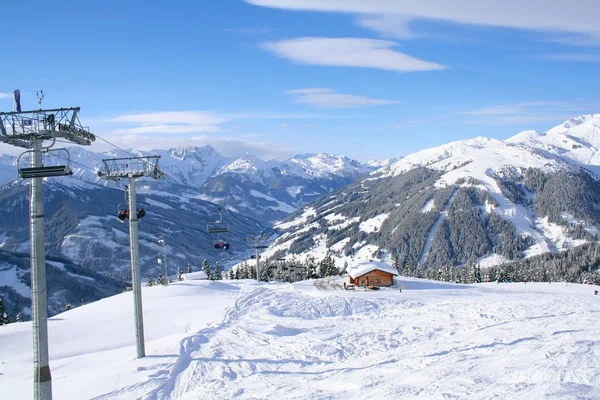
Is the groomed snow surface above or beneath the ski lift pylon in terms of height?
beneath

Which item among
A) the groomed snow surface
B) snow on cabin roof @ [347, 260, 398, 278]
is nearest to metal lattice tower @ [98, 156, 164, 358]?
the groomed snow surface

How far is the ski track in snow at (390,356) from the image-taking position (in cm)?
1432

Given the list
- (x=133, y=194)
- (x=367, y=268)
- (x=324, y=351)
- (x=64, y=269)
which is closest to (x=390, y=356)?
(x=324, y=351)

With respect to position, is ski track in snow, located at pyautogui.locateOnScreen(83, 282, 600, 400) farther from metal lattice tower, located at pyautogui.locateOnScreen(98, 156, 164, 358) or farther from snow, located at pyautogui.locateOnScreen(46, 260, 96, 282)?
snow, located at pyautogui.locateOnScreen(46, 260, 96, 282)

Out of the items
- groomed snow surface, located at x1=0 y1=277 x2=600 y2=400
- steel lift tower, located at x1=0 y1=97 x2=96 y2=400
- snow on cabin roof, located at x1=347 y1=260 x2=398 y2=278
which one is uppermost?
steel lift tower, located at x1=0 y1=97 x2=96 y2=400

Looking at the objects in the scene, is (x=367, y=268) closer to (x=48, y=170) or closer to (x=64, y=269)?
(x=48, y=170)

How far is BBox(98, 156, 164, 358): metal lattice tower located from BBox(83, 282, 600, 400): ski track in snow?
2394 millimetres

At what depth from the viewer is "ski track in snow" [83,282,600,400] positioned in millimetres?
14320

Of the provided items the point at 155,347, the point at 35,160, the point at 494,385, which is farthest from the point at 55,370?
the point at 494,385

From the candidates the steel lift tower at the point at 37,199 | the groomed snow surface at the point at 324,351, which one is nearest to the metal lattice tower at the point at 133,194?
the groomed snow surface at the point at 324,351

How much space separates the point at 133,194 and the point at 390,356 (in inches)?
562

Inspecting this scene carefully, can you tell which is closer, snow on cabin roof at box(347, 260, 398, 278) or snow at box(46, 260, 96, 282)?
snow on cabin roof at box(347, 260, 398, 278)

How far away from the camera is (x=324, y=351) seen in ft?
67.7

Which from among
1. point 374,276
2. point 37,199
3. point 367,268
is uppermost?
point 37,199
